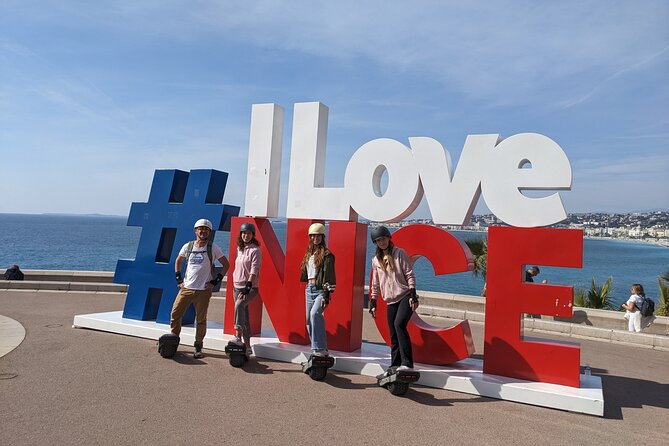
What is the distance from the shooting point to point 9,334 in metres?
8.12

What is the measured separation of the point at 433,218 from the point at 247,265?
114 inches

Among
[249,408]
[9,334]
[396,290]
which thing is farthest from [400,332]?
[9,334]

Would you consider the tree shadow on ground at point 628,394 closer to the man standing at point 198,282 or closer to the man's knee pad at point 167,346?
the man standing at point 198,282

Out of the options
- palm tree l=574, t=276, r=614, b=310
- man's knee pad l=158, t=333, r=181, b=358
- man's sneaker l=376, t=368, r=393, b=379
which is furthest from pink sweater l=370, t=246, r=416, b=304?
palm tree l=574, t=276, r=614, b=310

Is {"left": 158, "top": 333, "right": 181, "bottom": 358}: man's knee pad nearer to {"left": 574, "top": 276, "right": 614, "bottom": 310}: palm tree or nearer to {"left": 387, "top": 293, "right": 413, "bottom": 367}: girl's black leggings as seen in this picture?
{"left": 387, "top": 293, "right": 413, "bottom": 367}: girl's black leggings

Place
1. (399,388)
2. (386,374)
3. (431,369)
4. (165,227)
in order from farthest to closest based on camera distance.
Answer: (165,227) → (431,369) → (386,374) → (399,388)

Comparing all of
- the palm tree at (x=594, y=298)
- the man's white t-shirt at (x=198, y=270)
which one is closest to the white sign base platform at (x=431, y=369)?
the man's white t-shirt at (x=198, y=270)

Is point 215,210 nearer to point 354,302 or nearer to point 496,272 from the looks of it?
point 354,302

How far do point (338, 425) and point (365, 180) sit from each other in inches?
152

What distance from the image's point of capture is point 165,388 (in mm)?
5648

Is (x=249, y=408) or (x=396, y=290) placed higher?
(x=396, y=290)

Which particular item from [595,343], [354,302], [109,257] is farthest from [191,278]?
[109,257]

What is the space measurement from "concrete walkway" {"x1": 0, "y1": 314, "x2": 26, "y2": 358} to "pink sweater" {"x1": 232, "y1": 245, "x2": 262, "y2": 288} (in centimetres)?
343

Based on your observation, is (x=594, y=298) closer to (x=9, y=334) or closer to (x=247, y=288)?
(x=247, y=288)
